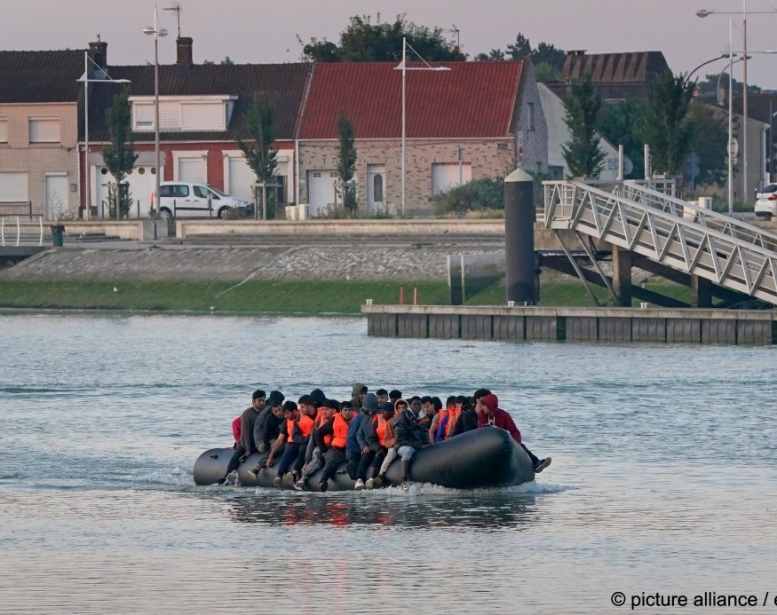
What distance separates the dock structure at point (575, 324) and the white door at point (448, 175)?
3127 cm

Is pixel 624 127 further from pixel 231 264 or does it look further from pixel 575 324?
pixel 575 324

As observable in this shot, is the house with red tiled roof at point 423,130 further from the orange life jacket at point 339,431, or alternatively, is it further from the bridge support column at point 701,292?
the orange life jacket at point 339,431

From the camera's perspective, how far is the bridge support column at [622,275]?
5666cm

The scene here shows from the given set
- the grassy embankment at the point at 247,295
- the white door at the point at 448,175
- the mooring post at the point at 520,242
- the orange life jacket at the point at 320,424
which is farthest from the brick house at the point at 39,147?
the orange life jacket at the point at 320,424

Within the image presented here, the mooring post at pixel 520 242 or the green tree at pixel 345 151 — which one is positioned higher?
the green tree at pixel 345 151

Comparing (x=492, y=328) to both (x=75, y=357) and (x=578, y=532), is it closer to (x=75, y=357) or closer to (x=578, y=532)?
(x=75, y=357)

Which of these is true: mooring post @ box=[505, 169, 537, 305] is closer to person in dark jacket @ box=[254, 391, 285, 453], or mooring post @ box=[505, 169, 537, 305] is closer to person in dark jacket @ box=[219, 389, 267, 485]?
person in dark jacket @ box=[219, 389, 267, 485]

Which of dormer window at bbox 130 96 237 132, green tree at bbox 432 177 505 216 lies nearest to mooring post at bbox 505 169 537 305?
green tree at bbox 432 177 505 216

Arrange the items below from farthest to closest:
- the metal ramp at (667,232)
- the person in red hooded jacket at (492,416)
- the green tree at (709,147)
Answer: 1. the green tree at (709,147)
2. the metal ramp at (667,232)
3. the person in red hooded jacket at (492,416)

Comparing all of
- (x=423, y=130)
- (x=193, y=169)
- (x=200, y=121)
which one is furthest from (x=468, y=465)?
(x=200, y=121)

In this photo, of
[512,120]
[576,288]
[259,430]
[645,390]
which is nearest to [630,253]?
[576,288]

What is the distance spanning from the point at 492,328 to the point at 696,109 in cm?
6187

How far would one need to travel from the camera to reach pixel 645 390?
43594mm

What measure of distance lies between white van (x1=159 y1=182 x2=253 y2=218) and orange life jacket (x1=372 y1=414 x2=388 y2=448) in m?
57.4
